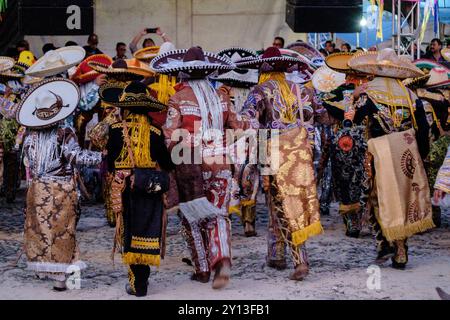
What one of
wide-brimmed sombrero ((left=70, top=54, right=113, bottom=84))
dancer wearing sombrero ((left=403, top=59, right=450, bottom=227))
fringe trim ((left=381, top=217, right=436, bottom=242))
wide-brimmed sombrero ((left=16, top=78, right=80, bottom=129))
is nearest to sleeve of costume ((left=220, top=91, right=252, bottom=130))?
wide-brimmed sombrero ((left=16, top=78, right=80, bottom=129))

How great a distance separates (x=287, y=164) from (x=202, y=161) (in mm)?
811

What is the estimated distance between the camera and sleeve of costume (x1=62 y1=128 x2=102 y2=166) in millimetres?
7004

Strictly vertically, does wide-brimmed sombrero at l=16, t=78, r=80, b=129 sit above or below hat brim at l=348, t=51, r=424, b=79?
below

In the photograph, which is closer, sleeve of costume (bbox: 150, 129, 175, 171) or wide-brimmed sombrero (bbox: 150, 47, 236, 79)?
sleeve of costume (bbox: 150, 129, 175, 171)

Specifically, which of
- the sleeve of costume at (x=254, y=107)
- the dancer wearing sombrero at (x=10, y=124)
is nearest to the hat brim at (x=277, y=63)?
the sleeve of costume at (x=254, y=107)

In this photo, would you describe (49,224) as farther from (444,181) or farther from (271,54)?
(444,181)

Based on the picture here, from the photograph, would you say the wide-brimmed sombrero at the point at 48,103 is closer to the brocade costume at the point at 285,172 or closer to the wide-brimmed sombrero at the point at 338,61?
the brocade costume at the point at 285,172

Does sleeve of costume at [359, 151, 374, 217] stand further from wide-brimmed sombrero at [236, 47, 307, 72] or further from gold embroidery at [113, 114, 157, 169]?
gold embroidery at [113, 114, 157, 169]

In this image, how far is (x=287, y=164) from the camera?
7531mm

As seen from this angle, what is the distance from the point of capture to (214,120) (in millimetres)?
7340

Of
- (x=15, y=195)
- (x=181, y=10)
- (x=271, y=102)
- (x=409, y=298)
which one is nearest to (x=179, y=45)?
(x=181, y=10)

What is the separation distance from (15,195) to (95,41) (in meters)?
4.13

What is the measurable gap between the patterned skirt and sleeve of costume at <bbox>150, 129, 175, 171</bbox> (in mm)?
853

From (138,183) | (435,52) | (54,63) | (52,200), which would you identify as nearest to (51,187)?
(52,200)
